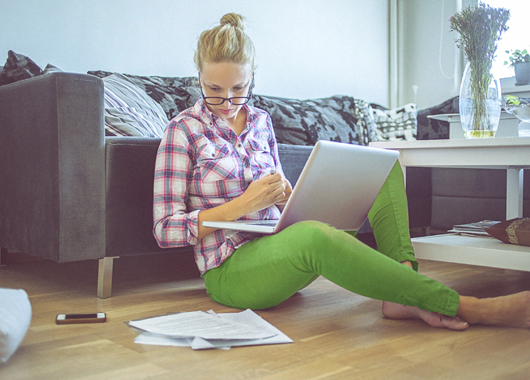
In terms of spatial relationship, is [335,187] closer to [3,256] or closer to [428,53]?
[3,256]

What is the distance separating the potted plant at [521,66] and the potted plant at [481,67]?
2197mm

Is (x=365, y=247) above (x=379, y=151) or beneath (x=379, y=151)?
beneath

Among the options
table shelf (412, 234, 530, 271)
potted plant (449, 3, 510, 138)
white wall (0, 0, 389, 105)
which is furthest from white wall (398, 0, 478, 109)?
table shelf (412, 234, 530, 271)

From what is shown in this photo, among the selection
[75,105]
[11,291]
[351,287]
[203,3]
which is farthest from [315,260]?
[203,3]

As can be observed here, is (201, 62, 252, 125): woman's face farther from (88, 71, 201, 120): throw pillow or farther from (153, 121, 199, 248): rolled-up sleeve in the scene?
(88, 71, 201, 120): throw pillow

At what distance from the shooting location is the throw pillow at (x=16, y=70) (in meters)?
1.85

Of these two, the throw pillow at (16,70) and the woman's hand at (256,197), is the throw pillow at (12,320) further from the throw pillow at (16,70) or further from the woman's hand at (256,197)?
the throw pillow at (16,70)

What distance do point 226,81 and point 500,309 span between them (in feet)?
2.77

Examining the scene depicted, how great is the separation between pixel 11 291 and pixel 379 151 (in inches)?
34.9

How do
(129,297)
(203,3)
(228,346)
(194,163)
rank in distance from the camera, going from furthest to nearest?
(203,3), (129,297), (194,163), (228,346)

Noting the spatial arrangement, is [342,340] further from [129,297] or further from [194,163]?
[129,297]

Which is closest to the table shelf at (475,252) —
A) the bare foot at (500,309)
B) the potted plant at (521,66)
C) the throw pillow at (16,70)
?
the bare foot at (500,309)

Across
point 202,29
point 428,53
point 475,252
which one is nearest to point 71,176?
point 475,252

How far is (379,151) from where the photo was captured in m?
1.33
